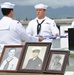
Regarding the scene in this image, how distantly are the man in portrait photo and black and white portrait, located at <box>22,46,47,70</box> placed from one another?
0.08 m

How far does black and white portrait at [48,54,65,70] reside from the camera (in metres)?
2.81

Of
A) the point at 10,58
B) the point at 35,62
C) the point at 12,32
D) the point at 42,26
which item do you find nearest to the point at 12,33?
the point at 12,32

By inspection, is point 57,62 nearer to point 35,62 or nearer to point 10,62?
point 35,62

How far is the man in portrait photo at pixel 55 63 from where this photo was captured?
2.81 meters

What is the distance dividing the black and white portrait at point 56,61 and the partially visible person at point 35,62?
0.29 ft

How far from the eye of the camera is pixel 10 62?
2963 mm

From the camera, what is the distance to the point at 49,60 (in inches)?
112

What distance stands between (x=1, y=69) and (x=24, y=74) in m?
0.21

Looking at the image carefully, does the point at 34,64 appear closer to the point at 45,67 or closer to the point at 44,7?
the point at 45,67

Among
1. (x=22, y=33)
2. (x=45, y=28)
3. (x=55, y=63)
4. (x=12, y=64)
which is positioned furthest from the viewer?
(x=45, y=28)

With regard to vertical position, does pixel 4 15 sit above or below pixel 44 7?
above

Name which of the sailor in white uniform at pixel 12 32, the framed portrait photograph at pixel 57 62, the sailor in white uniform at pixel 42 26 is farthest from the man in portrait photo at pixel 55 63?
the sailor in white uniform at pixel 42 26

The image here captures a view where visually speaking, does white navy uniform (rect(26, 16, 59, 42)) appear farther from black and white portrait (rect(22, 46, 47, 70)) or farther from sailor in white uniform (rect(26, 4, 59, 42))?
black and white portrait (rect(22, 46, 47, 70))

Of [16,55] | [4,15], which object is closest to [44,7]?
[4,15]
